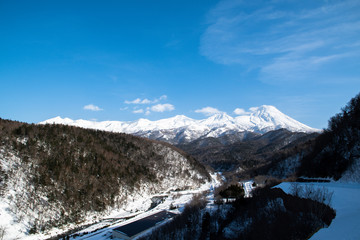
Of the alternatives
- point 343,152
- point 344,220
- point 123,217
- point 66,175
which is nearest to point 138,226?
point 123,217

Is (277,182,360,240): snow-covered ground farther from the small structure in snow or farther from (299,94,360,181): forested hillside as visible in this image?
the small structure in snow

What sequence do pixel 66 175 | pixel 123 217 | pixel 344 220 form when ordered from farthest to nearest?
pixel 66 175
pixel 123 217
pixel 344 220

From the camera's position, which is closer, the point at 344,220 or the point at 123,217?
the point at 344,220

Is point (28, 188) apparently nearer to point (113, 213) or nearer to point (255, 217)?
point (113, 213)

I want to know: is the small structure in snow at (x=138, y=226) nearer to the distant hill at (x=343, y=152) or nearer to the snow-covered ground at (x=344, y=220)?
the snow-covered ground at (x=344, y=220)

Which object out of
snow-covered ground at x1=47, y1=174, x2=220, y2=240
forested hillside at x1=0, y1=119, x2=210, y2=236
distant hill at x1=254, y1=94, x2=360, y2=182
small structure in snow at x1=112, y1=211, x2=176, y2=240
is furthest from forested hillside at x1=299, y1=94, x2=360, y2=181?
forested hillside at x1=0, y1=119, x2=210, y2=236

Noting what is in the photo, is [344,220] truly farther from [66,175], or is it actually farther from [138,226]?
[66,175]

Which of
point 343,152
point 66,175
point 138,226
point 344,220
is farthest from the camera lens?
point 66,175

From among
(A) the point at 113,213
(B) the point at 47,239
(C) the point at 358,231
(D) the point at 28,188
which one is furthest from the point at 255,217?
(D) the point at 28,188
